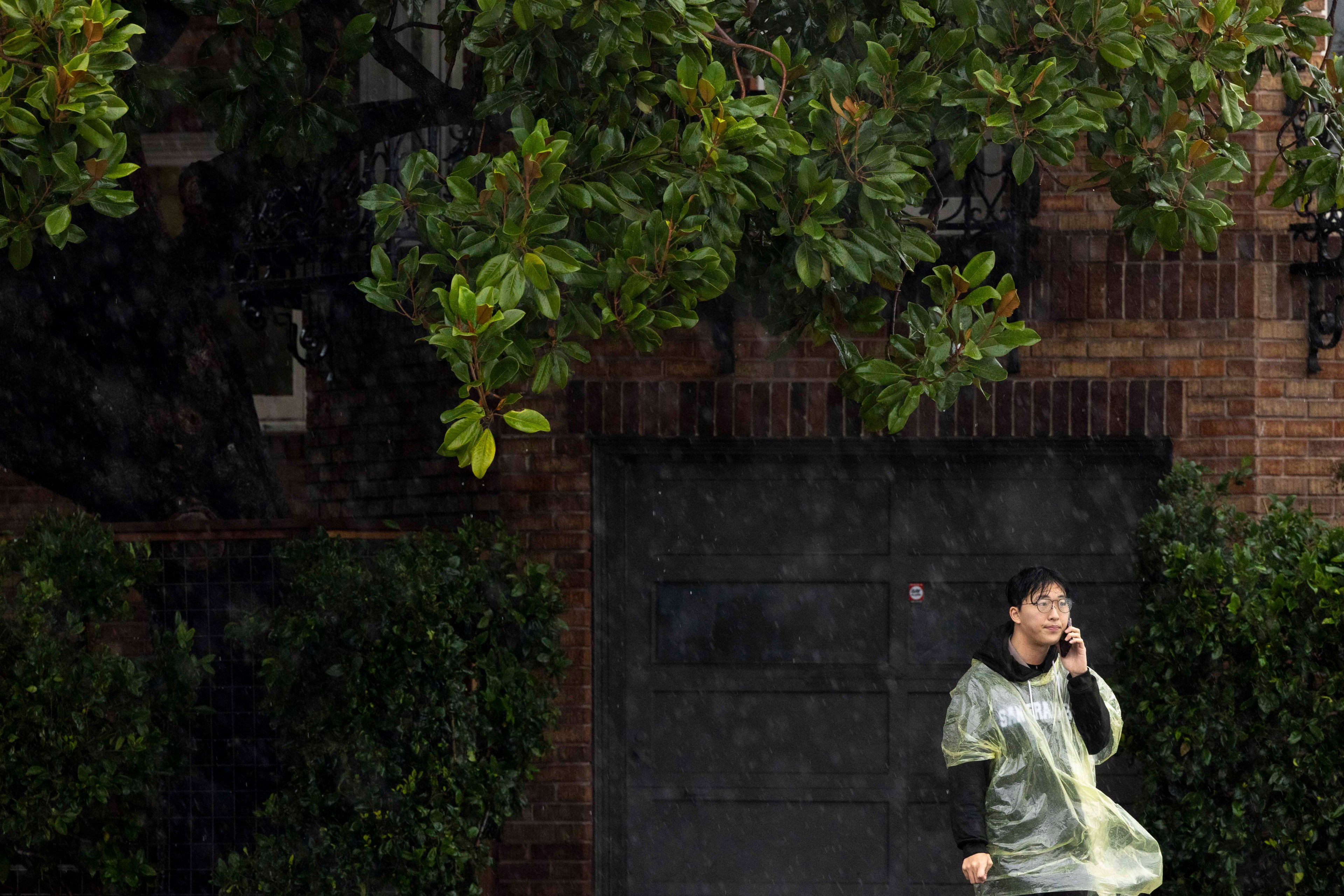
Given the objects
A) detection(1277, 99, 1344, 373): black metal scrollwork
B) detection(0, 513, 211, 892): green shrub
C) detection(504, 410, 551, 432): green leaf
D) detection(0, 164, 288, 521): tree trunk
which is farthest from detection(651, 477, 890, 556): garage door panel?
detection(504, 410, 551, 432): green leaf

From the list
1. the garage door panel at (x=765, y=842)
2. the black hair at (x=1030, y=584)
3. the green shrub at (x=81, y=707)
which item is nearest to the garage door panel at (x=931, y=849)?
the garage door panel at (x=765, y=842)

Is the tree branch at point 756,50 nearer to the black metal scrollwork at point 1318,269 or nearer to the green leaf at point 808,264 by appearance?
the green leaf at point 808,264

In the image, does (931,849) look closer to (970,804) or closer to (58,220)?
(970,804)

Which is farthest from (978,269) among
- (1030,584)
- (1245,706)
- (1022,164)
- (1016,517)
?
(1016,517)

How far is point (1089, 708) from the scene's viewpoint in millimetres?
4859

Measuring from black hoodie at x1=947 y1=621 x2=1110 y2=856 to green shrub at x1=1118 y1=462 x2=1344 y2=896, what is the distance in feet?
4.63

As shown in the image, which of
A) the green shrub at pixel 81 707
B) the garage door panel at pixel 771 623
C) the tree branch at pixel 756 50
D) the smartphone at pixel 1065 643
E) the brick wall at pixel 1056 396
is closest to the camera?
the smartphone at pixel 1065 643

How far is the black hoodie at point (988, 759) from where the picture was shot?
471cm

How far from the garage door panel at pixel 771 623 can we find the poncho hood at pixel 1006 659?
2.54m

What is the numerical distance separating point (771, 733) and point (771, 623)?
1.84ft

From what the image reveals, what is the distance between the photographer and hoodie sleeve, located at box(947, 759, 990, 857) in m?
4.68

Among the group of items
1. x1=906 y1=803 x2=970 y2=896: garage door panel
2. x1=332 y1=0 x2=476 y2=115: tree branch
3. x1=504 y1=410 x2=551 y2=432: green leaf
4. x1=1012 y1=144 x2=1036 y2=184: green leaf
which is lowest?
x1=906 y1=803 x2=970 y2=896: garage door panel

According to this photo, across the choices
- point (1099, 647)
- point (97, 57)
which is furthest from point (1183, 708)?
point (97, 57)

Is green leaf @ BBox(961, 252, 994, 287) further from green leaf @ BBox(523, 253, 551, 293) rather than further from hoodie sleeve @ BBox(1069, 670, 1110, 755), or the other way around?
green leaf @ BBox(523, 253, 551, 293)
